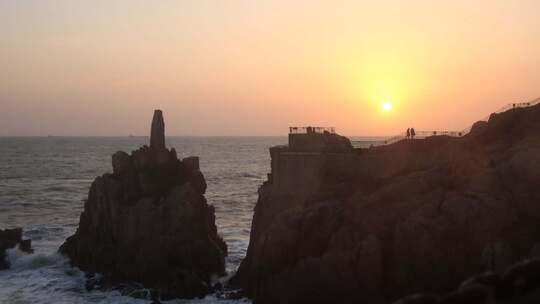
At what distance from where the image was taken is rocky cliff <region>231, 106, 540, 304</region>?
31344 mm

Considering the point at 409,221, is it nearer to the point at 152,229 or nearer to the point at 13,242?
the point at 152,229

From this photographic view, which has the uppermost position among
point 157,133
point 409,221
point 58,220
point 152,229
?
point 157,133

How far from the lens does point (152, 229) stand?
148 ft

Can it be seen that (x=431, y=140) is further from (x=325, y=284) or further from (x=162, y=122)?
(x=162, y=122)

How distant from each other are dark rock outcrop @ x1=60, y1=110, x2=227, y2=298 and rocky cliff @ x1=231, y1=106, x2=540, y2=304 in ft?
18.7

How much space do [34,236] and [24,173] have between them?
7127 cm

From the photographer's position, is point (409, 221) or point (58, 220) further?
point (58, 220)

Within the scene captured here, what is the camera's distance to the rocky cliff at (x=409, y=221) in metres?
31.3

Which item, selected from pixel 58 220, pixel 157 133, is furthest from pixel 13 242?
pixel 58 220

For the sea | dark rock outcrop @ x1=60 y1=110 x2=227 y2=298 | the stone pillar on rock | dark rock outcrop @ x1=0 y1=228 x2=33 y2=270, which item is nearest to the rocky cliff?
dark rock outcrop @ x1=60 y1=110 x2=227 y2=298

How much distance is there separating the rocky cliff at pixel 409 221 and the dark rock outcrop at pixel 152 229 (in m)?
5.70

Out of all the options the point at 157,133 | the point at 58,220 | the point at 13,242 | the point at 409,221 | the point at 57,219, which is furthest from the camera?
the point at 57,219

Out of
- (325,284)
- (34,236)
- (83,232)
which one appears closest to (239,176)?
(34,236)

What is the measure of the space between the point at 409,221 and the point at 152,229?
1985 centimetres
